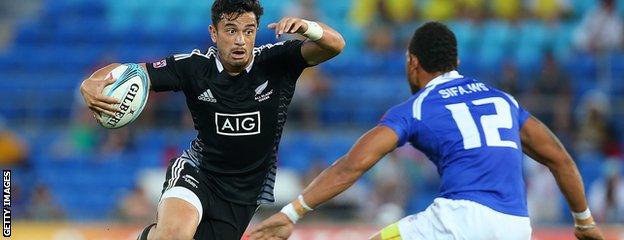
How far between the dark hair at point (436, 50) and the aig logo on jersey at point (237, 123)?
1152mm

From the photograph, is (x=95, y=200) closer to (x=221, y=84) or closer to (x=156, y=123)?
(x=156, y=123)

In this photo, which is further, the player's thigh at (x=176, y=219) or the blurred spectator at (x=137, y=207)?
the blurred spectator at (x=137, y=207)

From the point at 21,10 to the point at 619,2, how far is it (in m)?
9.46

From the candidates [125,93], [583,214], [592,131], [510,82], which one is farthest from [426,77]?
[510,82]

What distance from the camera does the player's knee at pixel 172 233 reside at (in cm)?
679

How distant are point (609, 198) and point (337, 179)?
7.07m

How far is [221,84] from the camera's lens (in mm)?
7270

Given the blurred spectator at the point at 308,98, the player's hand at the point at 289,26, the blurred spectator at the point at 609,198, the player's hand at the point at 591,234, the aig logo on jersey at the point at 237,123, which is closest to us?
the player's hand at the point at 289,26

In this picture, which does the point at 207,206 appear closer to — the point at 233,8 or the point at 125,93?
the point at 125,93

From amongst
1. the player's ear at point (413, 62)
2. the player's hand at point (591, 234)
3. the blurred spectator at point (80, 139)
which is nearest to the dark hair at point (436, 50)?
the player's ear at point (413, 62)

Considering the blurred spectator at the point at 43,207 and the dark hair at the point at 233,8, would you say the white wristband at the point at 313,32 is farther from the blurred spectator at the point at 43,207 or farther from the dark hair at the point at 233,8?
the blurred spectator at the point at 43,207

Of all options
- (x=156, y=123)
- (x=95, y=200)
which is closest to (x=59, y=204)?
(x=95, y=200)

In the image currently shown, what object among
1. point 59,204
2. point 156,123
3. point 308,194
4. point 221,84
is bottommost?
point 59,204

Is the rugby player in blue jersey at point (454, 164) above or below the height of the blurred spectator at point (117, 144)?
above
